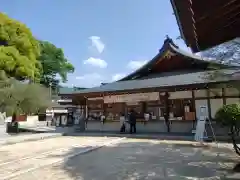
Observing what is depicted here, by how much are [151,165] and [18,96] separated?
18.9m

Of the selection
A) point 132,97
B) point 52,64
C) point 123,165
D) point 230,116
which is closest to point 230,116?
point 230,116

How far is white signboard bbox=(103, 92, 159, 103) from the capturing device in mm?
16994

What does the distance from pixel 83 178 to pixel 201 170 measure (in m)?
3.02

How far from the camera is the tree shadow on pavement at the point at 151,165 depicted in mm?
6395

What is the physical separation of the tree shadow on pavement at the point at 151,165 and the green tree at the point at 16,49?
21.8 m

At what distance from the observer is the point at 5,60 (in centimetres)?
2738

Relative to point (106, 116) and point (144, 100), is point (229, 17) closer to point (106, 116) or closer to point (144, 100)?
point (144, 100)

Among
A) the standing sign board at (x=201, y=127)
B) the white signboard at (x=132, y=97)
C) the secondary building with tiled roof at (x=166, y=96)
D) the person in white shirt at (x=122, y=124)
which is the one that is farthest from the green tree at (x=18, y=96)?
the standing sign board at (x=201, y=127)

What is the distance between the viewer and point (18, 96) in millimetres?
23500

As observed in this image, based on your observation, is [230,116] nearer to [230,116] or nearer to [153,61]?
[230,116]

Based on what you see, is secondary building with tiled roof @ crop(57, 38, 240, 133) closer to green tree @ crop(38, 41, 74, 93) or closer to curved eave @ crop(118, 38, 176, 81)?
curved eave @ crop(118, 38, 176, 81)

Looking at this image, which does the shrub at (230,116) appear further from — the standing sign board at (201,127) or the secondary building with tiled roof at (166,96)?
the secondary building with tiled roof at (166,96)

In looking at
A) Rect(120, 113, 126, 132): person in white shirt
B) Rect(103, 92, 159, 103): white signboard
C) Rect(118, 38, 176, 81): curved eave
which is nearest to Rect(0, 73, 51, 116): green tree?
Rect(103, 92, 159, 103): white signboard

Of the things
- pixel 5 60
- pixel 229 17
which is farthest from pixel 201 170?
pixel 5 60
